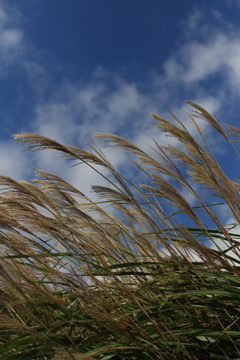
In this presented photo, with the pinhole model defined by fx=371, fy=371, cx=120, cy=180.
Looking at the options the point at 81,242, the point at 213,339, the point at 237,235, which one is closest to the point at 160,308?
the point at 213,339

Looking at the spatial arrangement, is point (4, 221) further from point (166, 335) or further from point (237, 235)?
point (237, 235)

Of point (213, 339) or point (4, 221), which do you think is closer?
point (213, 339)

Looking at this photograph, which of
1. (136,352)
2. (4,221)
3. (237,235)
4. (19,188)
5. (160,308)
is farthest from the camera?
(237,235)

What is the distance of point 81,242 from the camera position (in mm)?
2490

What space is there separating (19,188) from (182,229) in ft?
3.87

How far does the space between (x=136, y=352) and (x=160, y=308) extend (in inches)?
11.0

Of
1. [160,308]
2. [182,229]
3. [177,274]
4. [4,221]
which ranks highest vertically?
[4,221]

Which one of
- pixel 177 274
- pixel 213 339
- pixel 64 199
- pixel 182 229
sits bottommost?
pixel 213 339

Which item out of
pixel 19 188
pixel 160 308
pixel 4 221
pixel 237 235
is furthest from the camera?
pixel 237 235

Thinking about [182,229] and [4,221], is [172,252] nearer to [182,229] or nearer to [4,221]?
[182,229]

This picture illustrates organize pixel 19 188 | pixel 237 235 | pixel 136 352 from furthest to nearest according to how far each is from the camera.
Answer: pixel 237 235 < pixel 19 188 < pixel 136 352

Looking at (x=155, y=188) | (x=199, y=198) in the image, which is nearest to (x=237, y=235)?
(x=199, y=198)

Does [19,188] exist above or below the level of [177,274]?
above

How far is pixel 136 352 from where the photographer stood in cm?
196
